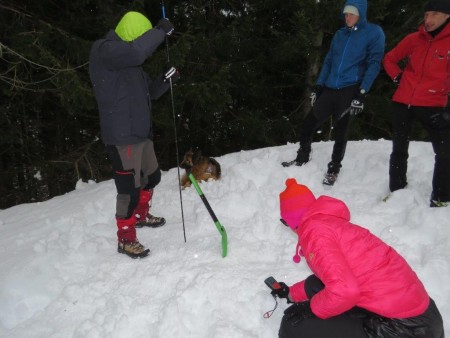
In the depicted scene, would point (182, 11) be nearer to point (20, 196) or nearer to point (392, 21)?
point (392, 21)

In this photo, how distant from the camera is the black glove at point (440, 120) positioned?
3.79 m

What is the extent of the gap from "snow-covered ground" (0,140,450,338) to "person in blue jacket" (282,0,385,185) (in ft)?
2.31

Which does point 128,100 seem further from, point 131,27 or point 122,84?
point 131,27

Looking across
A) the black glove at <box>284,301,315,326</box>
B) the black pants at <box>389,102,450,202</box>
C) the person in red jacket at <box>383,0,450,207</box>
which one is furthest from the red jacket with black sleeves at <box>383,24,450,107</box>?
the black glove at <box>284,301,315,326</box>

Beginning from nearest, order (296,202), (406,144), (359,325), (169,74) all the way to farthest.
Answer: (359,325) < (296,202) < (169,74) < (406,144)

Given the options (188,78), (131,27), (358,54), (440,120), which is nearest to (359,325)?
(440,120)

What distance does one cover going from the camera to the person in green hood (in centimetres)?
337

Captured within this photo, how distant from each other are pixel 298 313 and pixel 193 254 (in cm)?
159

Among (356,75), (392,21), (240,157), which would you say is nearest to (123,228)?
(240,157)

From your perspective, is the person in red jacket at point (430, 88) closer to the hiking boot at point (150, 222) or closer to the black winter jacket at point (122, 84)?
the black winter jacket at point (122, 84)

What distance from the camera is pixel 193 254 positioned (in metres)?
3.89

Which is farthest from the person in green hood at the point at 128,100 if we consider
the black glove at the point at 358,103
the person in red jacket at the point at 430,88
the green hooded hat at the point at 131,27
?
the person in red jacket at the point at 430,88

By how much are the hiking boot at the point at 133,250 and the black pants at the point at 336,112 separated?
2928 millimetres

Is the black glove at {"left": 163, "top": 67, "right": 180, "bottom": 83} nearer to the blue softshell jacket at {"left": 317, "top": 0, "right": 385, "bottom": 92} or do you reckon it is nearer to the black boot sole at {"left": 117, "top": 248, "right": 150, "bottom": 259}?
the black boot sole at {"left": 117, "top": 248, "right": 150, "bottom": 259}
